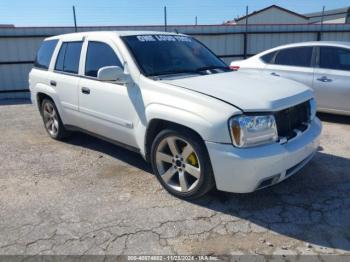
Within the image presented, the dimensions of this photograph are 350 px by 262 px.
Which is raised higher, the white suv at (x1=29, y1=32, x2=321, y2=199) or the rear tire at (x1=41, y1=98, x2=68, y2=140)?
the white suv at (x1=29, y1=32, x2=321, y2=199)

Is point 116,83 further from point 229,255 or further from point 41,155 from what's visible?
point 229,255

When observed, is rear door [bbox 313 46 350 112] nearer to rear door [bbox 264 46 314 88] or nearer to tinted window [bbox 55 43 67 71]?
rear door [bbox 264 46 314 88]

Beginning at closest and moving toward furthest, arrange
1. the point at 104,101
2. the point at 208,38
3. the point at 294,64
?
the point at 104,101, the point at 294,64, the point at 208,38

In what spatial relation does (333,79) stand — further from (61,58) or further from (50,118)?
(50,118)

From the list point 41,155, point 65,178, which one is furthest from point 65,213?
point 41,155

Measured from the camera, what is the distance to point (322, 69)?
6.36 meters

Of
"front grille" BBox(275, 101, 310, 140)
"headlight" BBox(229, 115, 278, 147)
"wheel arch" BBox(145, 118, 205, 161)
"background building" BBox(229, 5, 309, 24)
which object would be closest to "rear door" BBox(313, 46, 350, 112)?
"front grille" BBox(275, 101, 310, 140)

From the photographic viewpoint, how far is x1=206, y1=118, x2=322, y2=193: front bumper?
118 inches

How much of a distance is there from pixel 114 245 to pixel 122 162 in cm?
196

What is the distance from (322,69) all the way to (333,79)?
0.30 metres

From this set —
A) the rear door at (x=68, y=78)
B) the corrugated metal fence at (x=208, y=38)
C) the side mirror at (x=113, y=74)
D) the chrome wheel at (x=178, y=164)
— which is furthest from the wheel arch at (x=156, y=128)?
the corrugated metal fence at (x=208, y=38)

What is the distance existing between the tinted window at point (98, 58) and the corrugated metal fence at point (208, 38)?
7141mm

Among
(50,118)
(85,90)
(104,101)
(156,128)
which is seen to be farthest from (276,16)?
(156,128)

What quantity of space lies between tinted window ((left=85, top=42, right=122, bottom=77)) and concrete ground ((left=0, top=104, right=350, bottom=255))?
132cm
